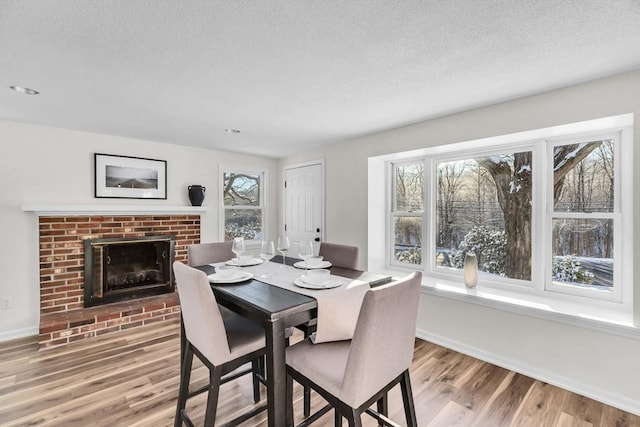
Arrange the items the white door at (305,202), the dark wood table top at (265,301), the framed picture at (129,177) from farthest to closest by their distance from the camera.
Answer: the white door at (305,202) < the framed picture at (129,177) < the dark wood table top at (265,301)

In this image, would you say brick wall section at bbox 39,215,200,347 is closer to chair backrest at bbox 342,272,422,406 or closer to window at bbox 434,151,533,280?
chair backrest at bbox 342,272,422,406

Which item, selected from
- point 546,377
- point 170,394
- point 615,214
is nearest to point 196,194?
point 170,394

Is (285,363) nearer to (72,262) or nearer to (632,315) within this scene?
(632,315)

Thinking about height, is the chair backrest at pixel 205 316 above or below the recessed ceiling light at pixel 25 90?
below

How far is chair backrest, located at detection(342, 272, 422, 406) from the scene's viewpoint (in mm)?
1210

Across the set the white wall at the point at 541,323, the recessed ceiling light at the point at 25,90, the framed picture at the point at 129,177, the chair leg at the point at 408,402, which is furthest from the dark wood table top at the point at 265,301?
the framed picture at the point at 129,177

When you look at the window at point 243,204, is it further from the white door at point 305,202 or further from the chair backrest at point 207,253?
the chair backrest at point 207,253

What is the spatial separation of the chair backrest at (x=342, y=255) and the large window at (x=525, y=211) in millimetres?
1158

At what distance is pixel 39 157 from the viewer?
3.06 m

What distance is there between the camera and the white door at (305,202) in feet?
13.6

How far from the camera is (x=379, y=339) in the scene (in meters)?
1.27

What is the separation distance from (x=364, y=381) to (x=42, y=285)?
11.4ft

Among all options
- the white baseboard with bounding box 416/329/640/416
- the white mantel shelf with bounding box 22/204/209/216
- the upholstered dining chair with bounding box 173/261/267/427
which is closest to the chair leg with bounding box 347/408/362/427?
the upholstered dining chair with bounding box 173/261/267/427

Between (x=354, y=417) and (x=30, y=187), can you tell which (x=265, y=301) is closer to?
(x=354, y=417)
